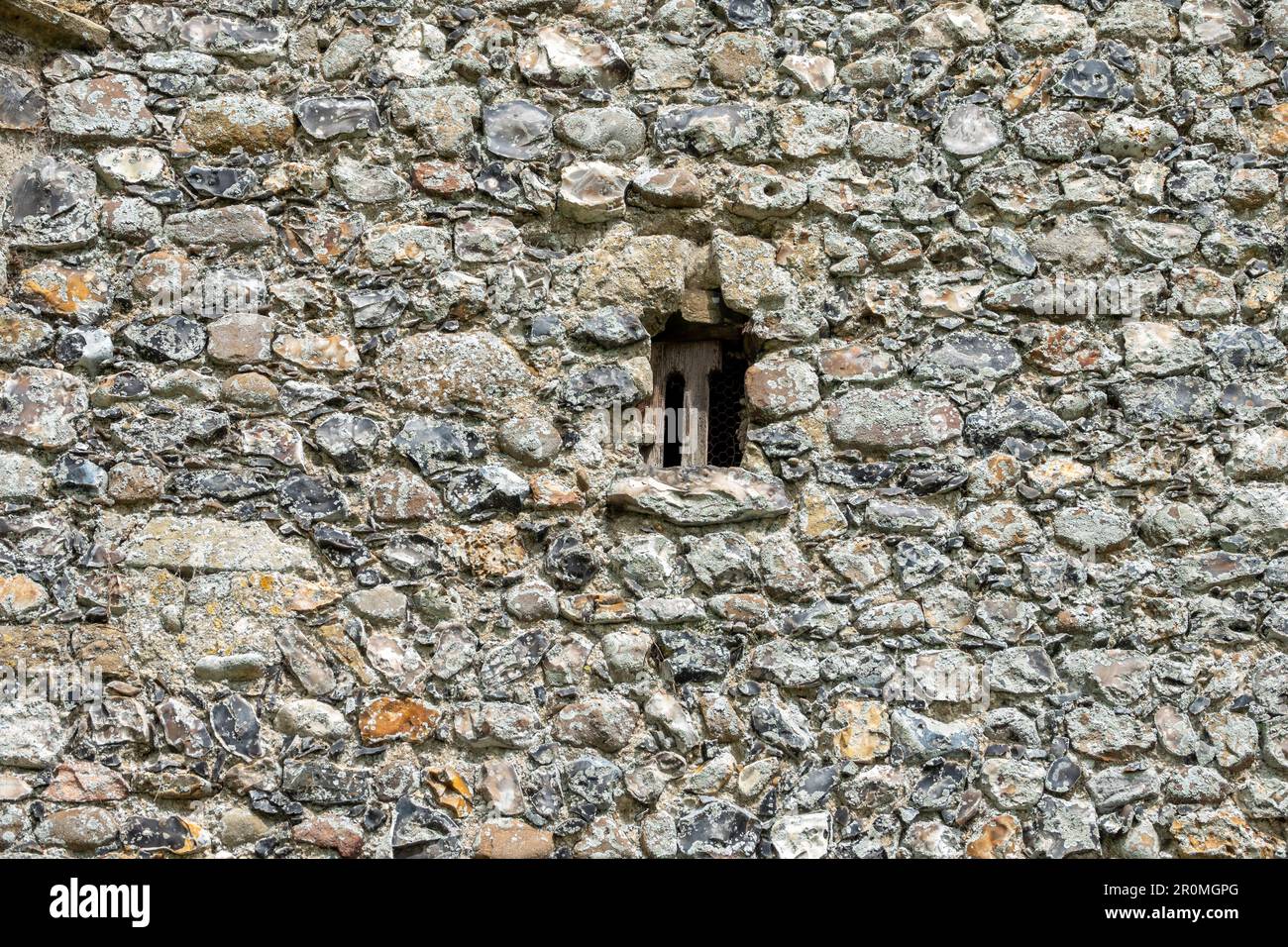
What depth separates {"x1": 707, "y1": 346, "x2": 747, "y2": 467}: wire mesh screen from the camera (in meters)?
3.29

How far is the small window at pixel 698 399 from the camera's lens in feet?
10.7

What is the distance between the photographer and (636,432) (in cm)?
314

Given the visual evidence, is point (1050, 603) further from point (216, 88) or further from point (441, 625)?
point (216, 88)

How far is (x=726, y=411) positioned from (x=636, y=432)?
0.32 m

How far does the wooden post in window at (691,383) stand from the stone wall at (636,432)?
0.13 m

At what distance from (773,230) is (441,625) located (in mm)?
1403

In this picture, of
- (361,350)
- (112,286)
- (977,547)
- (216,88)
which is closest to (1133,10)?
(977,547)
